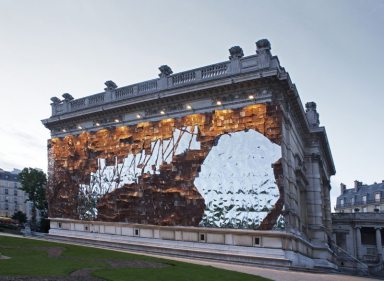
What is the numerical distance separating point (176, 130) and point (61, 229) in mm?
17701

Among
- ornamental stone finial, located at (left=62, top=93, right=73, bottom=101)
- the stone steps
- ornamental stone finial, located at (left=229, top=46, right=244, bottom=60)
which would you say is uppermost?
ornamental stone finial, located at (left=229, top=46, right=244, bottom=60)

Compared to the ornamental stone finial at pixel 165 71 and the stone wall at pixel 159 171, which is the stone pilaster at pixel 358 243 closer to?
the stone wall at pixel 159 171

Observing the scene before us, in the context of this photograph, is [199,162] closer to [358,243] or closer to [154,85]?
[154,85]

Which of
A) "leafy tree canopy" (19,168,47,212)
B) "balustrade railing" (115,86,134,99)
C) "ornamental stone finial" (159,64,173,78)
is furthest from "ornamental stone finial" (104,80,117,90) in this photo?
"leafy tree canopy" (19,168,47,212)

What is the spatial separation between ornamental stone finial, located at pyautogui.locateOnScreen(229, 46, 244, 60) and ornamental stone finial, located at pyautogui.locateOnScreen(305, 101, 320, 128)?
16.7 metres

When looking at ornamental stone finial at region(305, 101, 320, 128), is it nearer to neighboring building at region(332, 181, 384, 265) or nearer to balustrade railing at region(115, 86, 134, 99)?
balustrade railing at region(115, 86, 134, 99)

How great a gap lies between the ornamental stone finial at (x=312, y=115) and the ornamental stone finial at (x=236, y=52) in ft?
54.7

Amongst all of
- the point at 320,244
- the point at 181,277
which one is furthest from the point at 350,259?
the point at 181,277

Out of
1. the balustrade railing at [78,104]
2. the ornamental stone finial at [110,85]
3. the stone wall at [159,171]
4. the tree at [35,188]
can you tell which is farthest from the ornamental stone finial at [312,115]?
the tree at [35,188]

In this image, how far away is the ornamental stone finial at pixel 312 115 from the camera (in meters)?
44.8

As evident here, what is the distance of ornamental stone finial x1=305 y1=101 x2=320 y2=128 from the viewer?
44844mm

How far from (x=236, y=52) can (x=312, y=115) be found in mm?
18394

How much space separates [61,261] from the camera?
1861 centimetres

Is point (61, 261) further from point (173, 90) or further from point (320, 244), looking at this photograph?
point (320, 244)
